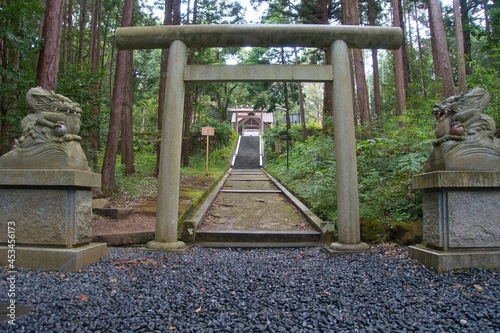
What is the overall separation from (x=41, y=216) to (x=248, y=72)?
3.48 metres

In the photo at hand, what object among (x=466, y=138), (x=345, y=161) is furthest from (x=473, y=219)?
(x=345, y=161)

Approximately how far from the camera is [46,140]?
13.1 feet

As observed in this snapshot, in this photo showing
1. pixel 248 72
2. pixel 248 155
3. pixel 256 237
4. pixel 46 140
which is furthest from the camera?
pixel 248 155

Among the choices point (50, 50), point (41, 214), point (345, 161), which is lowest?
point (41, 214)

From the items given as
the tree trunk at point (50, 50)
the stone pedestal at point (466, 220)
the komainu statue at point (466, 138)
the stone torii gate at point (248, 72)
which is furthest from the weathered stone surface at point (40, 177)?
the komainu statue at point (466, 138)

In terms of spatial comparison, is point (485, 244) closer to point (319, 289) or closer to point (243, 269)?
point (319, 289)

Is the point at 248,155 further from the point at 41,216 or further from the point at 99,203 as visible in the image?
the point at 41,216

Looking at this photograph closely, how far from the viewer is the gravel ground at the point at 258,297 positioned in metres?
2.60

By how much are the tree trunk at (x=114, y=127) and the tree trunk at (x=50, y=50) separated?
262 centimetres

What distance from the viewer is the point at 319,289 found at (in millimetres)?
3455

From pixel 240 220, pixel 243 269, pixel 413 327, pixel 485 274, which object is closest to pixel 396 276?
pixel 485 274

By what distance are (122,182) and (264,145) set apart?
17789 mm

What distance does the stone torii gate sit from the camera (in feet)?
17.2

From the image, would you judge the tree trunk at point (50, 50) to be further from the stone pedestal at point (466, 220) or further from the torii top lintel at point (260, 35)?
the stone pedestal at point (466, 220)
